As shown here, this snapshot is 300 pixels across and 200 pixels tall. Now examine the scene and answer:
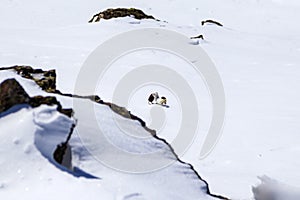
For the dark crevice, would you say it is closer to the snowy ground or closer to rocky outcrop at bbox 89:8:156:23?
the snowy ground

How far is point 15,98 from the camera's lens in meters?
4.43

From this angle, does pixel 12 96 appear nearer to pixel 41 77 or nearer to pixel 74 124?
pixel 74 124

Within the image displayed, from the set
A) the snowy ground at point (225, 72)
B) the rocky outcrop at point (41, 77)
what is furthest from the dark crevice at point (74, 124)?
the snowy ground at point (225, 72)

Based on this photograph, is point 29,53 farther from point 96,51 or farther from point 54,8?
point 54,8

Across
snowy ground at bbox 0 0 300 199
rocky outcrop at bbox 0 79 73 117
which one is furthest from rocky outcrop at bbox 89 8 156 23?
rocky outcrop at bbox 0 79 73 117

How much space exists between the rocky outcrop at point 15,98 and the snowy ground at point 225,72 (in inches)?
4.9

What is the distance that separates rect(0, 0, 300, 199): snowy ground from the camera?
6.23 meters

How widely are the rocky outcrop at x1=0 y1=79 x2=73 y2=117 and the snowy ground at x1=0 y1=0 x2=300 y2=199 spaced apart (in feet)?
0.41

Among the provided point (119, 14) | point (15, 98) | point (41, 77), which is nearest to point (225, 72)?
point (119, 14)

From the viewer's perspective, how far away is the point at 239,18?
20.8m

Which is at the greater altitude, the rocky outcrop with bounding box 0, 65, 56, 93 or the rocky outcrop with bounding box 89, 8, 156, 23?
the rocky outcrop with bounding box 89, 8, 156, 23

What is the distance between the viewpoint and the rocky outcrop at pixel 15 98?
4.43 meters

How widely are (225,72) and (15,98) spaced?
23.9ft

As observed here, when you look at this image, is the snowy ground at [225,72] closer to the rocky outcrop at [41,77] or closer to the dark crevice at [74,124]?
the dark crevice at [74,124]
